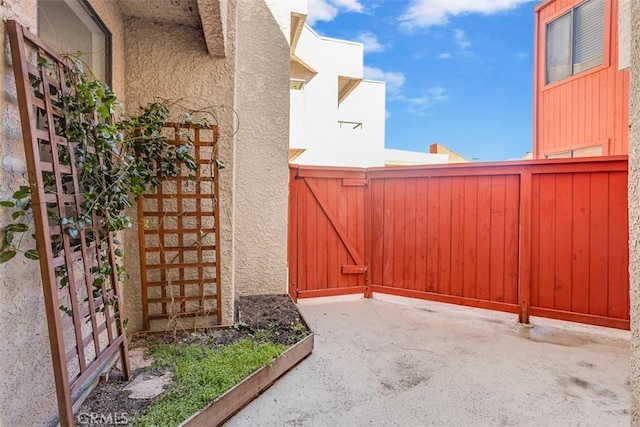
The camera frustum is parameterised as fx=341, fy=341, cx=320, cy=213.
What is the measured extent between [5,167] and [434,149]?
75.1 ft

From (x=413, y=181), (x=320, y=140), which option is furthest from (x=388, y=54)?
(x=413, y=181)

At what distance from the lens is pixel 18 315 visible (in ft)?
6.08

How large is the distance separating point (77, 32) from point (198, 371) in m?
2.87

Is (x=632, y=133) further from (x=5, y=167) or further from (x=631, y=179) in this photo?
(x=5, y=167)

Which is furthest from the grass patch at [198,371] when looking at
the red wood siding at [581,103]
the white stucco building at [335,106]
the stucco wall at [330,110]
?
the stucco wall at [330,110]

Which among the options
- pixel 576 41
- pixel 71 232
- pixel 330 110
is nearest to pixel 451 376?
pixel 71 232

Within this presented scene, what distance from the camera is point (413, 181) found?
5.31m

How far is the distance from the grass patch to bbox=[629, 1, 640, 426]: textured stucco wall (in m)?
2.29

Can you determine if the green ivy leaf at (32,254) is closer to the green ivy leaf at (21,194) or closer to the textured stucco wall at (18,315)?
the textured stucco wall at (18,315)

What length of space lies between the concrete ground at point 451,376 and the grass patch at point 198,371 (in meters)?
0.26

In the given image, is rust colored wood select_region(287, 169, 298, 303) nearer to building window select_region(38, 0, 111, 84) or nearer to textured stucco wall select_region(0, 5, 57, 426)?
building window select_region(38, 0, 111, 84)

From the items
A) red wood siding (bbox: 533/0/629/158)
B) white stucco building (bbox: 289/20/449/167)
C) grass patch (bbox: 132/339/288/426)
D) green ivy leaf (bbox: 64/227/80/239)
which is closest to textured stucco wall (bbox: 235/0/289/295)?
grass patch (bbox: 132/339/288/426)

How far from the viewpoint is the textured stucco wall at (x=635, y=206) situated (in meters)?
1.23

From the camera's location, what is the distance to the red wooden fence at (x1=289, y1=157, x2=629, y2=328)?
4.14 meters
